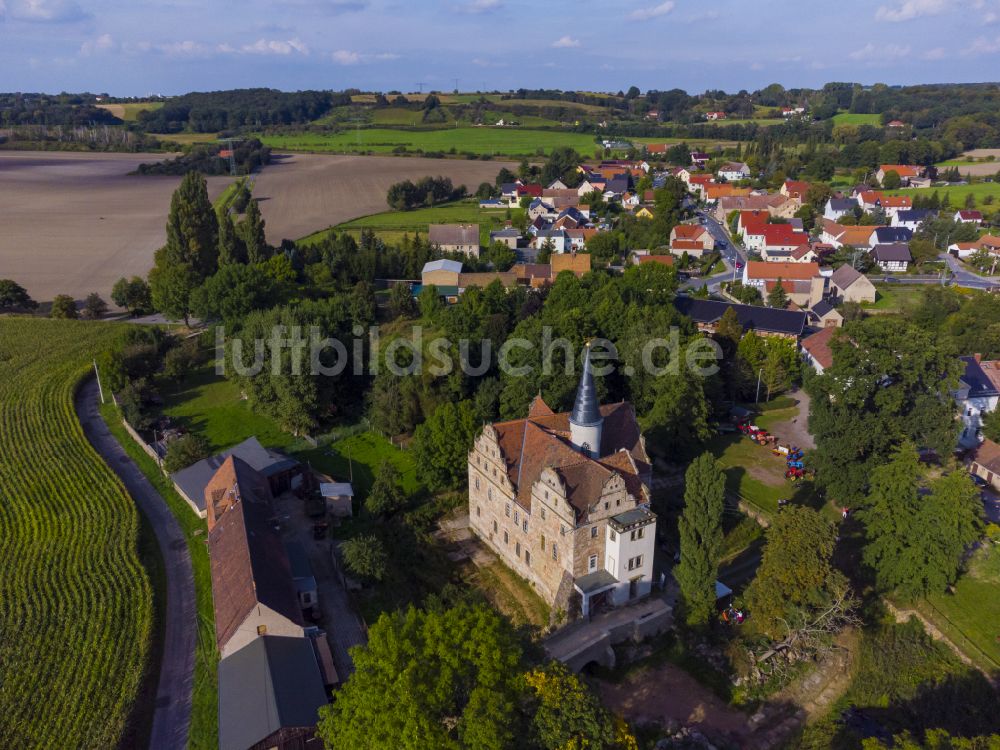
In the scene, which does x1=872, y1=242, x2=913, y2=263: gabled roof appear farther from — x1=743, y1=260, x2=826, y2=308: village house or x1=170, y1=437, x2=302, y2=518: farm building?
x1=170, y1=437, x2=302, y2=518: farm building

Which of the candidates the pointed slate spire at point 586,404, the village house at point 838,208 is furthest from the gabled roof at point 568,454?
the village house at point 838,208

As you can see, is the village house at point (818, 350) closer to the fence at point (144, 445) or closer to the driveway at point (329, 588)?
the driveway at point (329, 588)

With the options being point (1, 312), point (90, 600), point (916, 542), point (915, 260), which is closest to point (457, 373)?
point (90, 600)

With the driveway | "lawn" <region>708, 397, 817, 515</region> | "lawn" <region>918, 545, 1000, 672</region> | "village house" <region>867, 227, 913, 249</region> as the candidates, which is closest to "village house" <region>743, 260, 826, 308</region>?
"village house" <region>867, 227, 913, 249</region>

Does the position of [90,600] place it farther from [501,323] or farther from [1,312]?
[1,312]

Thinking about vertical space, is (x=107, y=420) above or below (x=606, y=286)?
below

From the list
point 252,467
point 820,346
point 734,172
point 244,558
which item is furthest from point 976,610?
point 734,172
